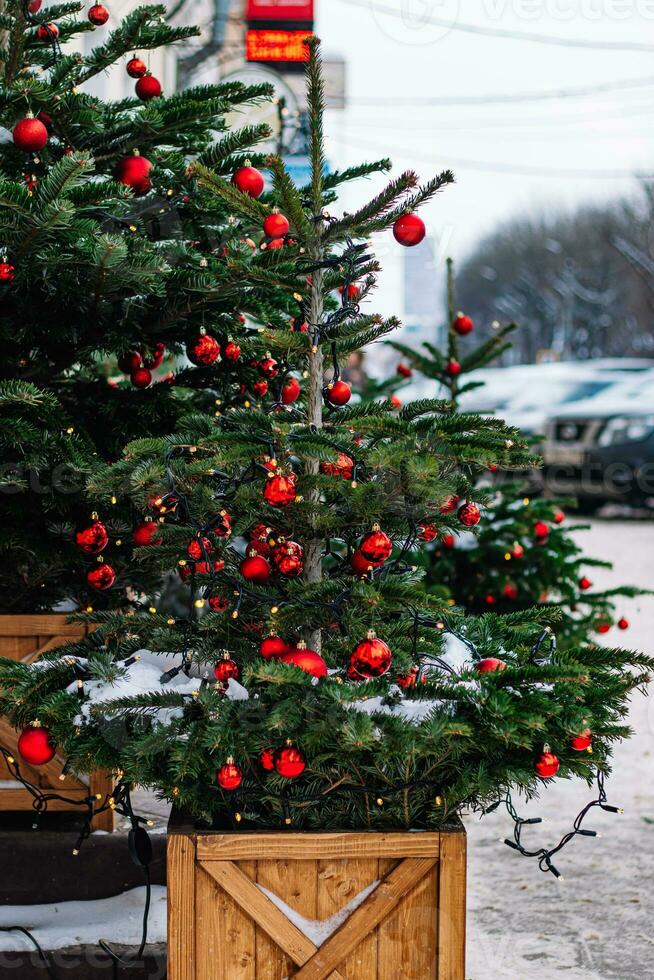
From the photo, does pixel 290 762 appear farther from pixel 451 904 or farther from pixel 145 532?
pixel 145 532

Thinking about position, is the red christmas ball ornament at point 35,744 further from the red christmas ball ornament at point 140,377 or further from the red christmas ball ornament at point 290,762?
the red christmas ball ornament at point 140,377

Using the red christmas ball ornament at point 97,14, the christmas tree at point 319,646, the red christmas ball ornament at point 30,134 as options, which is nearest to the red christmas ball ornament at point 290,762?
the christmas tree at point 319,646

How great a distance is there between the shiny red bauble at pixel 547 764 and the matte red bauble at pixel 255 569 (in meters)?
0.73

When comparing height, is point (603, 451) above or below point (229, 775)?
below

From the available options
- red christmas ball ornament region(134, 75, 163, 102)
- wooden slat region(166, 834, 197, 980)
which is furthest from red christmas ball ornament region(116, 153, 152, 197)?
wooden slat region(166, 834, 197, 980)

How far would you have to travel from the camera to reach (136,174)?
338 centimetres

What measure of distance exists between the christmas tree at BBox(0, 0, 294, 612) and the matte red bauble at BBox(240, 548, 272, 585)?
59cm

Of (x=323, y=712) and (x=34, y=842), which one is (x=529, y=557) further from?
(x=323, y=712)

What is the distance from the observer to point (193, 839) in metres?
2.45

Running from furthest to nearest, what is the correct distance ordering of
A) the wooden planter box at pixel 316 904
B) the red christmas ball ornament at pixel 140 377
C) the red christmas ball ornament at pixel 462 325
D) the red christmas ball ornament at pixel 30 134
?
1. the red christmas ball ornament at pixel 462 325
2. the red christmas ball ornament at pixel 140 377
3. the red christmas ball ornament at pixel 30 134
4. the wooden planter box at pixel 316 904

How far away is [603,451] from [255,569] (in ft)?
45.7

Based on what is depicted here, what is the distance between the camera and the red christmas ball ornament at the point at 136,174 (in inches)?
133

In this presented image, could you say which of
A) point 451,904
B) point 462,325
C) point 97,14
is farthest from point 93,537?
point 462,325

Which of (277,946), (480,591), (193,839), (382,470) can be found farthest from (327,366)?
(480,591)
